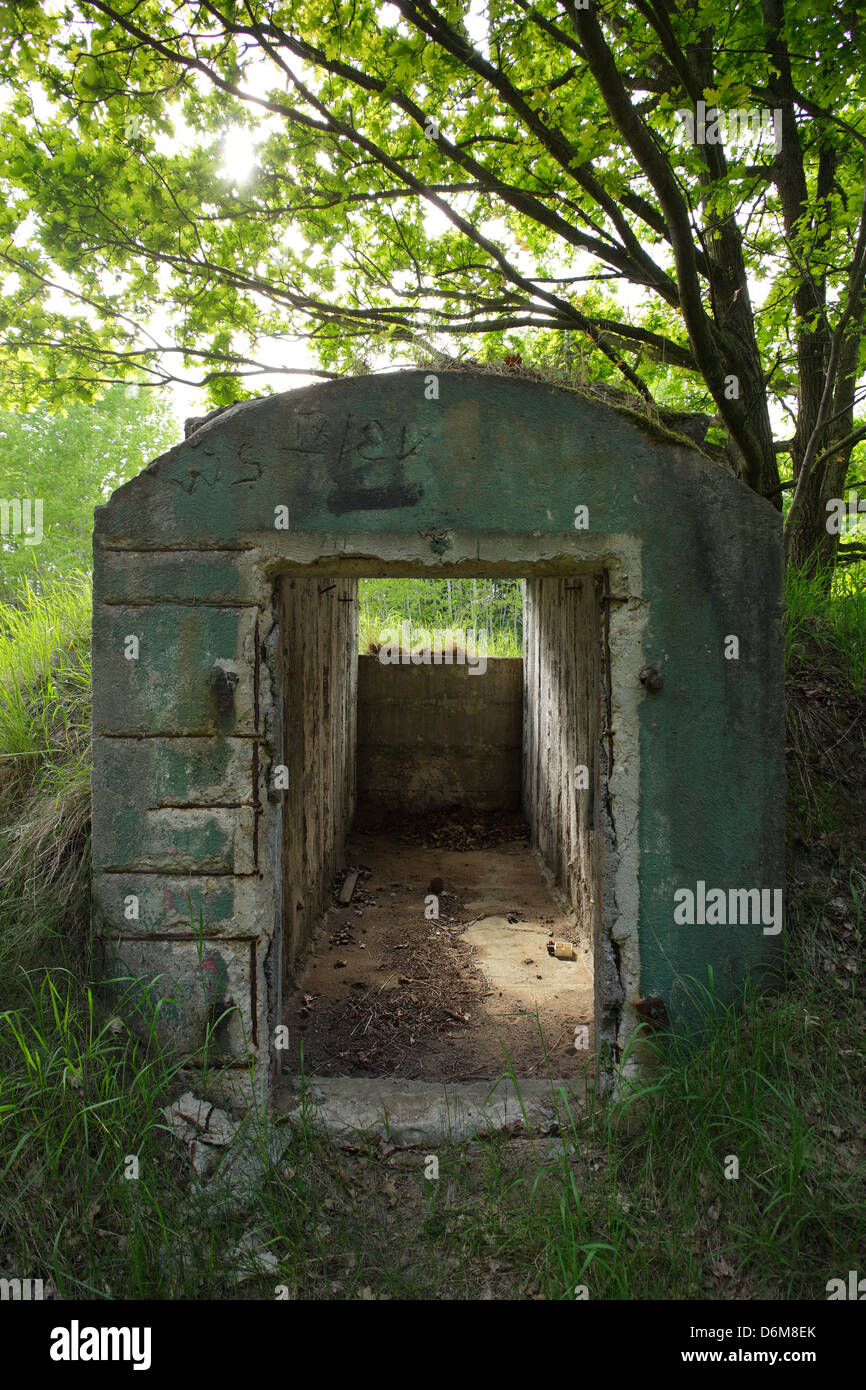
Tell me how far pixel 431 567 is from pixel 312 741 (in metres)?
2.70

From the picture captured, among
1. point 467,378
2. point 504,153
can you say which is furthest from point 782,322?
point 467,378

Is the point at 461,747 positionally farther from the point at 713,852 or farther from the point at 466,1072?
the point at 713,852

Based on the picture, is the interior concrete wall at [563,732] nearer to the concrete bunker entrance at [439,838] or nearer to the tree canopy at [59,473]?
the concrete bunker entrance at [439,838]

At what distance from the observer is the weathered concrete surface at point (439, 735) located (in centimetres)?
880

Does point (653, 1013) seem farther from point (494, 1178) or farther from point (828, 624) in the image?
point (828, 624)

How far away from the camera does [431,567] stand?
296 cm

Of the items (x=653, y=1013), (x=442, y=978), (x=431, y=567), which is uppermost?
(x=431, y=567)

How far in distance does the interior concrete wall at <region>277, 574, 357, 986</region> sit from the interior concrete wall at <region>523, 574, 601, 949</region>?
1.85 m

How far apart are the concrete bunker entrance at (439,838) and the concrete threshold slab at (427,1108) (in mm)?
202

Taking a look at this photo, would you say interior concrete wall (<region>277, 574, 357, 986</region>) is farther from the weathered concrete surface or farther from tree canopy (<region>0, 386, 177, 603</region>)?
tree canopy (<region>0, 386, 177, 603</region>)

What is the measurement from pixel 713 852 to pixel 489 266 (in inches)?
187

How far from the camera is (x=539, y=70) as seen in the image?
4.30 meters

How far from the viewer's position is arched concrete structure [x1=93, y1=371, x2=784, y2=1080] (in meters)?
2.88

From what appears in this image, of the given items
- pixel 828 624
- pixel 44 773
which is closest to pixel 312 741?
pixel 44 773
